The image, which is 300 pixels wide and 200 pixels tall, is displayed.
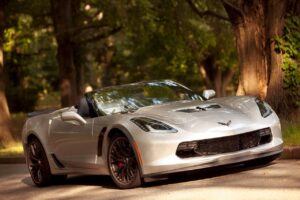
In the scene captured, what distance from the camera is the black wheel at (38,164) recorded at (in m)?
10.5

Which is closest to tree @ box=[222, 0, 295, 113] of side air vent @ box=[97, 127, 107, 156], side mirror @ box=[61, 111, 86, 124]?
side mirror @ box=[61, 111, 86, 124]

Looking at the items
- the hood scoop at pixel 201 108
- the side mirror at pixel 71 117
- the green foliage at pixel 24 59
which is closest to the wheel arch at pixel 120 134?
the side mirror at pixel 71 117

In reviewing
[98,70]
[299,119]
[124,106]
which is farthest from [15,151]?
[98,70]

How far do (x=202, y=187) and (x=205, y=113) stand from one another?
932mm

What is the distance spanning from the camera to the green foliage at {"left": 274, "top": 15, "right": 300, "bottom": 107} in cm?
1330

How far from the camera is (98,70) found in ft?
204

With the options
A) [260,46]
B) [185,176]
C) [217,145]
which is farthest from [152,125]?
[260,46]

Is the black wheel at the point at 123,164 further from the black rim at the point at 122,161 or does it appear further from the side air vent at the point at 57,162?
the side air vent at the point at 57,162

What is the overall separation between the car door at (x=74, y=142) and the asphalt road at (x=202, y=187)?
0.38 m

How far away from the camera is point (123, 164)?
8.58 meters

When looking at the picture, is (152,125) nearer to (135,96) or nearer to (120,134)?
(120,134)

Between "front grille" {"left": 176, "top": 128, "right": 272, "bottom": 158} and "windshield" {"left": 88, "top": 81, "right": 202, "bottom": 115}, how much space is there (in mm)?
1157

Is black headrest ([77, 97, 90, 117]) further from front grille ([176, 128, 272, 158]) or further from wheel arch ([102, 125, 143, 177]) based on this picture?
front grille ([176, 128, 272, 158])

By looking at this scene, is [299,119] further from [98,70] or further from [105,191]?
[98,70]
